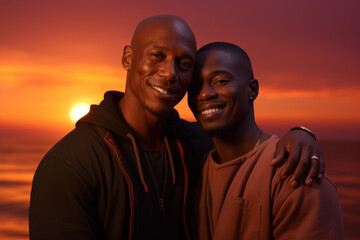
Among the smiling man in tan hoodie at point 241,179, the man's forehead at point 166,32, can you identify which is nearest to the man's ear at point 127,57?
the man's forehead at point 166,32

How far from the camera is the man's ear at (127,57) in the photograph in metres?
2.92

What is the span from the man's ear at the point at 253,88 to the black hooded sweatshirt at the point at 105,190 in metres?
0.71

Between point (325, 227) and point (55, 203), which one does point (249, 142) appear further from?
point (55, 203)

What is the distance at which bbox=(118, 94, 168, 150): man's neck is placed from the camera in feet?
9.26

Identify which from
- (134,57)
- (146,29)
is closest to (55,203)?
(134,57)

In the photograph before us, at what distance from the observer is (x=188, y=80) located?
2.73 meters

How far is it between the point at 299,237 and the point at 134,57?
5.54ft

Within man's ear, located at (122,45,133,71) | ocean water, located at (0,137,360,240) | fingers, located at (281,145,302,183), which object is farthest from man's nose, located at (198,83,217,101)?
ocean water, located at (0,137,360,240)

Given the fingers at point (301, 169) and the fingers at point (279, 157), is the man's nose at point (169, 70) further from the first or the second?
the fingers at point (301, 169)

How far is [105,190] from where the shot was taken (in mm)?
2525

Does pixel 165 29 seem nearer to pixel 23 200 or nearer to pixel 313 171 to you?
pixel 313 171

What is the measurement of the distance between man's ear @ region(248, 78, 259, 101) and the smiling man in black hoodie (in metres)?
0.45

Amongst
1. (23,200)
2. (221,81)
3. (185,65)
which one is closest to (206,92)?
(221,81)

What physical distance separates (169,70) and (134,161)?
71 centimetres
